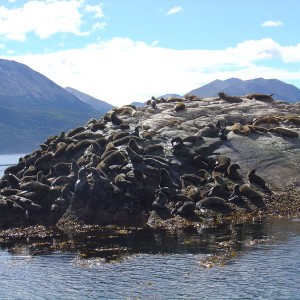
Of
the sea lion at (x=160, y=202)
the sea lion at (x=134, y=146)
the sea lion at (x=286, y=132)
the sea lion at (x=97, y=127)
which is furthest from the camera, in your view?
the sea lion at (x=97, y=127)

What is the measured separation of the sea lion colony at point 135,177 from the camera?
39938 millimetres

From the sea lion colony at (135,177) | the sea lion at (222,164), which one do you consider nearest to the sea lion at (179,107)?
the sea lion colony at (135,177)

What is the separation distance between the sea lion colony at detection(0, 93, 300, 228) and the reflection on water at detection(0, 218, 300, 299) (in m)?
4.08

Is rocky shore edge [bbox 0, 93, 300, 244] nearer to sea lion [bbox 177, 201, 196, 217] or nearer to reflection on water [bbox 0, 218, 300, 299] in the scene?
sea lion [bbox 177, 201, 196, 217]

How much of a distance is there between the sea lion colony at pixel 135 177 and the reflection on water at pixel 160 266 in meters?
4.08

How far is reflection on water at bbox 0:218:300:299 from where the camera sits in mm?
23453

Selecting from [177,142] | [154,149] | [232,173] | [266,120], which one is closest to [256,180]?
[232,173]

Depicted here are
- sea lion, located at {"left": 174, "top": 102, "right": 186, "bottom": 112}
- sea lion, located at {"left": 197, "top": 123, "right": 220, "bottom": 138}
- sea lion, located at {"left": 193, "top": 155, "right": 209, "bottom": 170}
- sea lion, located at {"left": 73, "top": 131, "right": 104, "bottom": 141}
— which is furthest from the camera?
sea lion, located at {"left": 174, "top": 102, "right": 186, "bottom": 112}

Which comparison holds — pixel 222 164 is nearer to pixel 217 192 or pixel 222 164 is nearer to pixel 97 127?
pixel 217 192

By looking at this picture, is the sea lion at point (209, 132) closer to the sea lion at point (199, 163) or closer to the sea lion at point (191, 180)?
the sea lion at point (199, 163)

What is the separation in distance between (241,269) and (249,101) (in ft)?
139

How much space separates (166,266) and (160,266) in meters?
0.30

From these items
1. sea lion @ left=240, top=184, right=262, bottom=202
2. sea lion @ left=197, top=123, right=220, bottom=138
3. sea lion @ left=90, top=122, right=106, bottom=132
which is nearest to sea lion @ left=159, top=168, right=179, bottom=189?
sea lion @ left=240, top=184, right=262, bottom=202

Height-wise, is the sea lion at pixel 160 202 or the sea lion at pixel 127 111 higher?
the sea lion at pixel 127 111
